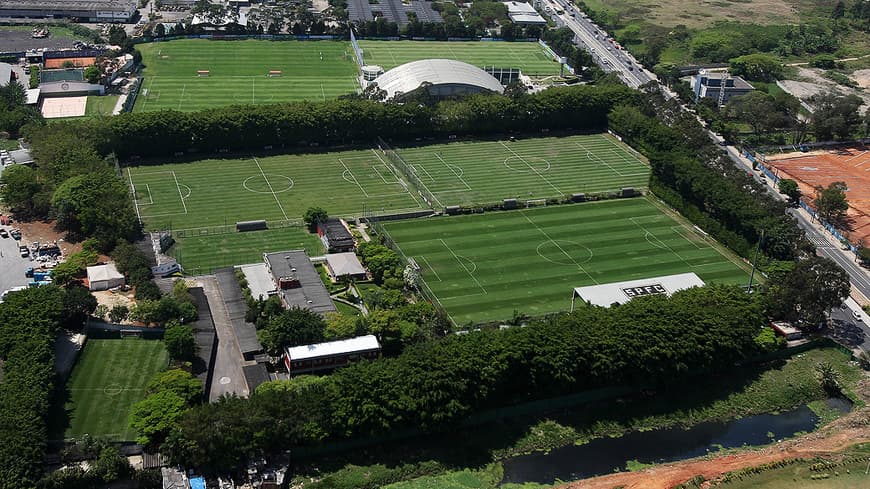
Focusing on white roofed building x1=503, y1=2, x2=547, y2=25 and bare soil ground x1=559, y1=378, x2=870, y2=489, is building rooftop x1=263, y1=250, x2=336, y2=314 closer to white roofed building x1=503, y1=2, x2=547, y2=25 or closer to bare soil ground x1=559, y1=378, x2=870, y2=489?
bare soil ground x1=559, y1=378, x2=870, y2=489

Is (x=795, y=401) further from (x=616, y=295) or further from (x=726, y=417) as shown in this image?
(x=616, y=295)

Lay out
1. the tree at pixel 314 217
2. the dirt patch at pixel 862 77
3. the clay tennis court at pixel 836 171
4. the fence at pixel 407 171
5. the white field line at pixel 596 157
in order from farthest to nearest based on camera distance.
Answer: the dirt patch at pixel 862 77
the white field line at pixel 596 157
the clay tennis court at pixel 836 171
the fence at pixel 407 171
the tree at pixel 314 217

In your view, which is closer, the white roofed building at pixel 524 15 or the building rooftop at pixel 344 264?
the building rooftop at pixel 344 264

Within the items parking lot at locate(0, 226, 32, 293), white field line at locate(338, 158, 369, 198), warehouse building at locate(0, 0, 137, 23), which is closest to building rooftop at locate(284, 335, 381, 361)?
parking lot at locate(0, 226, 32, 293)

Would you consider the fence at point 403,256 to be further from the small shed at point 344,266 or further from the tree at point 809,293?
the tree at point 809,293

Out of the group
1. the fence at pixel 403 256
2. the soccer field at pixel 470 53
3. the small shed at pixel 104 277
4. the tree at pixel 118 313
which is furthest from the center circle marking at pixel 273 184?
the soccer field at pixel 470 53

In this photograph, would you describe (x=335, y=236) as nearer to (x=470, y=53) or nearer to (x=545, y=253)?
(x=545, y=253)

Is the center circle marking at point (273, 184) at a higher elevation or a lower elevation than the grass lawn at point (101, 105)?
lower
